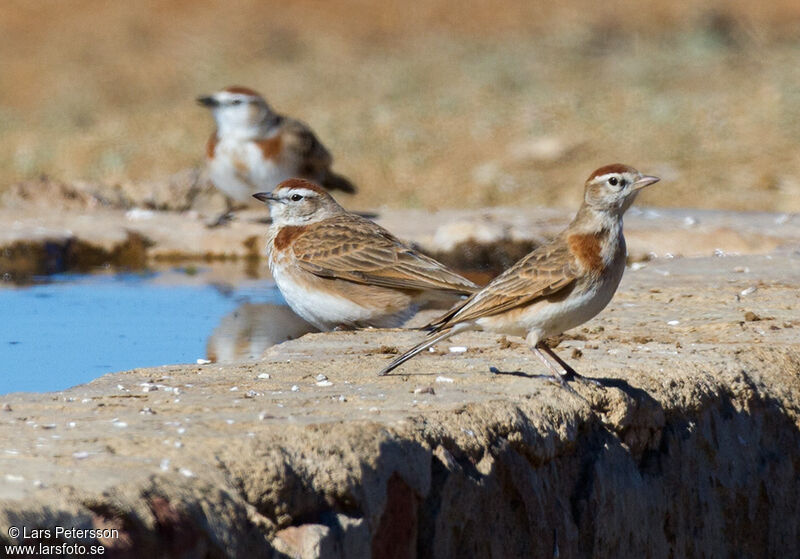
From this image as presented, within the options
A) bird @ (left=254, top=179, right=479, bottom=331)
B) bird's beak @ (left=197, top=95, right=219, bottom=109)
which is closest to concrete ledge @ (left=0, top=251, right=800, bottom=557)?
bird @ (left=254, top=179, right=479, bottom=331)

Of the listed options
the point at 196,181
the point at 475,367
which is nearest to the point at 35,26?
the point at 196,181

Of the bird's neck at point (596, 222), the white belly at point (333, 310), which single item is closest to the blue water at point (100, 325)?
the white belly at point (333, 310)

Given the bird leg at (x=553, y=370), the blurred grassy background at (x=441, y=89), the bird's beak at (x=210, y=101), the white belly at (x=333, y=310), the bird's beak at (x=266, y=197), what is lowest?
the bird leg at (x=553, y=370)

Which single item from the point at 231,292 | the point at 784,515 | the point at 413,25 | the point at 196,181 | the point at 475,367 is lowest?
the point at 784,515

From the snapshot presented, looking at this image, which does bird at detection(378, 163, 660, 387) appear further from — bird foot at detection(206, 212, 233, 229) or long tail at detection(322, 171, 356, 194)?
long tail at detection(322, 171, 356, 194)

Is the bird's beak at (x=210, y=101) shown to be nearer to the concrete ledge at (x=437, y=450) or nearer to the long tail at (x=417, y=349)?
the concrete ledge at (x=437, y=450)

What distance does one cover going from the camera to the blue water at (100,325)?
663cm

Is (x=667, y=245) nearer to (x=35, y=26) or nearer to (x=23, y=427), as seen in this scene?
(x=23, y=427)

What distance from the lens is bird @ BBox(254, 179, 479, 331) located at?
7.01 metres

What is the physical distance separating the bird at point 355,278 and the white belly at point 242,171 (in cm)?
368

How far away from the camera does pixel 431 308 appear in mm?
8156

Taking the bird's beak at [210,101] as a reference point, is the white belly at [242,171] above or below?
below

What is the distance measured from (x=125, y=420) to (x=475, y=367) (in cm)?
165

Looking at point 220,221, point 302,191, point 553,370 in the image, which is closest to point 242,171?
point 220,221
